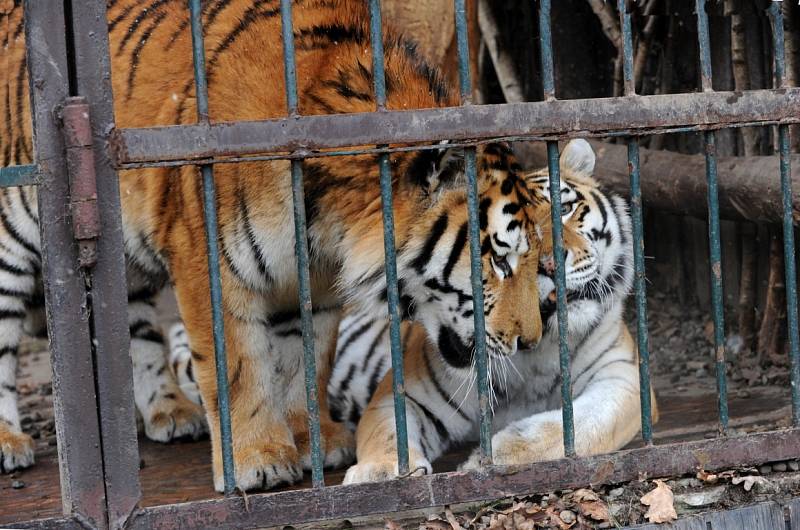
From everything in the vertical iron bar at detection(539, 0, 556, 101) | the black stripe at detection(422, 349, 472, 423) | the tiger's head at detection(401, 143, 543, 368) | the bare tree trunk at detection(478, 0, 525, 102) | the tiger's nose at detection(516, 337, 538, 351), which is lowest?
the black stripe at detection(422, 349, 472, 423)

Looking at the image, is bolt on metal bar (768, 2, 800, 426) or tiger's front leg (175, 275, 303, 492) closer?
bolt on metal bar (768, 2, 800, 426)

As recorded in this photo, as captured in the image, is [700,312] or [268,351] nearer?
[268,351]

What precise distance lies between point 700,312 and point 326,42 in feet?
8.38

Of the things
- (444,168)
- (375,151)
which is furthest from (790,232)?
(375,151)

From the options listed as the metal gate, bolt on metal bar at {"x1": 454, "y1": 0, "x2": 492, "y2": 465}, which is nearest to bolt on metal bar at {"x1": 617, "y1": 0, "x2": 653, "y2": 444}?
the metal gate

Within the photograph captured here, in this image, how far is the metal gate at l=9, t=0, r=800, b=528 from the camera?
228 centimetres

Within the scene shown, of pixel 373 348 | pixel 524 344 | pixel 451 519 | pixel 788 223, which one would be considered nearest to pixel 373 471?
pixel 451 519

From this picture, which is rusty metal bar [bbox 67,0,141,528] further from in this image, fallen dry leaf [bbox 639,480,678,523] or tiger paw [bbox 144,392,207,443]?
tiger paw [bbox 144,392,207,443]

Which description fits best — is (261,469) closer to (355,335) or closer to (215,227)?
(215,227)

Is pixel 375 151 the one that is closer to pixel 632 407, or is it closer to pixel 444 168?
pixel 444 168

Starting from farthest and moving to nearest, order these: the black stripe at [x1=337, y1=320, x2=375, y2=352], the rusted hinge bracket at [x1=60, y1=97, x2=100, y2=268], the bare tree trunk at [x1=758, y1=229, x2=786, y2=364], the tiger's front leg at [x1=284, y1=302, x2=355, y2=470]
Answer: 1. the black stripe at [x1=337, y1=320, x2=375, y2=352]
2. the bare tree trunk at [x1=758, y1=229, x2=786, y2=364]
3. the tiger's front leg at [x1=284, y1=302, x2=355, y2=470]
4. the rusted hinge bracket at [x1=60, y1=97, x2=100, y2=268]

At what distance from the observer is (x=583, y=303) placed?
3.15m

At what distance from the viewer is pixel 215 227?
7.81ft

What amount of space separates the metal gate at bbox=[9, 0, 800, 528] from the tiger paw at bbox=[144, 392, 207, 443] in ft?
4.73
